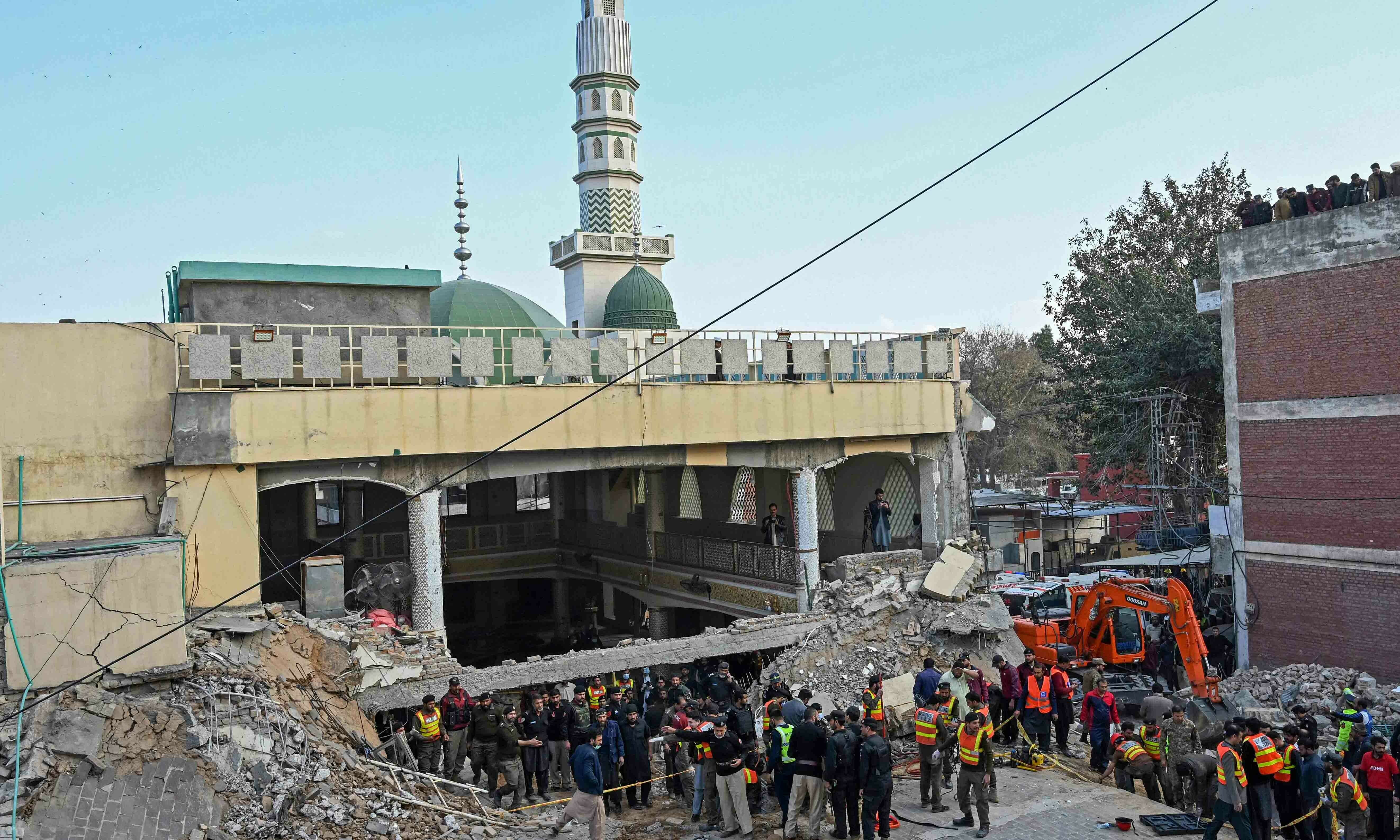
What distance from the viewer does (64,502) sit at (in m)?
15.5

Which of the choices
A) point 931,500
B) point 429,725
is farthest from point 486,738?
point 931,500

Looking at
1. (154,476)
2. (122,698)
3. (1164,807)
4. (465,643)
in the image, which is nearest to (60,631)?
(122,698)

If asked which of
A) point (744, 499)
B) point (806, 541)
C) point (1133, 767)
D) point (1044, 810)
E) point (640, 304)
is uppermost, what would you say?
point (640, 304)

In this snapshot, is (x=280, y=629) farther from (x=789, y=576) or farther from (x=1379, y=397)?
(x=1379, y=397)

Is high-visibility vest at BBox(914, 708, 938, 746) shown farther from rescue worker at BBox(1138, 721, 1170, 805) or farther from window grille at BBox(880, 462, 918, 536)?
window grille at BBox(880, 462, 918, 536)

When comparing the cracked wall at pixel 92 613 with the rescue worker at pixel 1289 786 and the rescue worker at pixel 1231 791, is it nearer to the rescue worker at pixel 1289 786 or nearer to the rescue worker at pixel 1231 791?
the rescue worker at pixel 1231 791

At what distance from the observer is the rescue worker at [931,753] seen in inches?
444

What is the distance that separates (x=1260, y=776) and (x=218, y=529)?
14254 millimetres

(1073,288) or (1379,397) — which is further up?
(1073,288)

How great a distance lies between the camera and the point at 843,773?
1056 centimetres

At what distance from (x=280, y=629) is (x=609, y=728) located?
5029mm

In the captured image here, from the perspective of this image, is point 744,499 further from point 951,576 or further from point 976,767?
point 976,767

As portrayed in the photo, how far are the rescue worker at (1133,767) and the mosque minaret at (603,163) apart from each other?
31289mm

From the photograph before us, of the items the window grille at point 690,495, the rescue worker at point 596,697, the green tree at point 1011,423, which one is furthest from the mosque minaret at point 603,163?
the rescue worker at point 596,697
